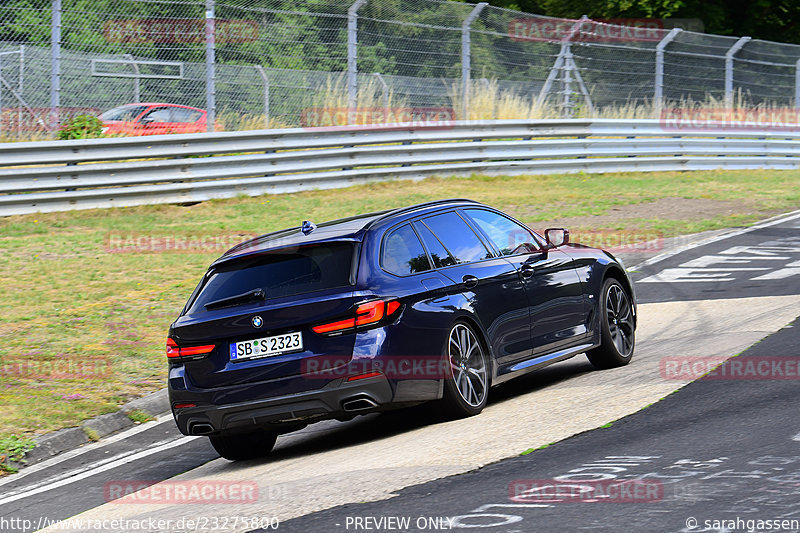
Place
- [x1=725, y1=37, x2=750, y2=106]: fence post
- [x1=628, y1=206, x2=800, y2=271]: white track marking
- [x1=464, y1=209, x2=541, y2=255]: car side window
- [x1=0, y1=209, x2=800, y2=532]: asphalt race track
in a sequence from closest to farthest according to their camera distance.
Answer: [x1=0, y1=209, x2=800, y2=532]: asphalt race track < [x1=464, y1=209, x2=541, y2=255]: car side window < [x1=628, y1=206, x2=800, y2=271]: white track marking < [x1=725, y1=37, x2=750, y2=106]: fence post

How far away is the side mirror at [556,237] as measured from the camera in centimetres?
899

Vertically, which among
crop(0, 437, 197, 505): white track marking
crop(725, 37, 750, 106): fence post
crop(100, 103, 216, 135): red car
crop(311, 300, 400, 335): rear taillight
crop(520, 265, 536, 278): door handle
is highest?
crop(725, 37, 750, 106): fence post

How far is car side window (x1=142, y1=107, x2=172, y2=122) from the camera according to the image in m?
19.1

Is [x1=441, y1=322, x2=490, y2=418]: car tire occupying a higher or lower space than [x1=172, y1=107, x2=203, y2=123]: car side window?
lower

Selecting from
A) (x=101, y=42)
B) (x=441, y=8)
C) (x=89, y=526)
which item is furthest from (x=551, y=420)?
(x=441, y=8)

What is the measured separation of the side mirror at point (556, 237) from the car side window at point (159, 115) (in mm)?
11470

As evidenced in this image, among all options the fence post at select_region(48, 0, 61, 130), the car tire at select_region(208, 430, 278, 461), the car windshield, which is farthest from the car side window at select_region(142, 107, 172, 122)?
the car tire at select_region(208, 430, 278, 461)

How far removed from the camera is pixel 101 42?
57.8 ft

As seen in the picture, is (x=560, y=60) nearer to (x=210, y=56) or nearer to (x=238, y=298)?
(x=210, y=56)

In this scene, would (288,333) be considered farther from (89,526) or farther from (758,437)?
(758,437)

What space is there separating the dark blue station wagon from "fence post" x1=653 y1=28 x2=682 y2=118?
20775mm

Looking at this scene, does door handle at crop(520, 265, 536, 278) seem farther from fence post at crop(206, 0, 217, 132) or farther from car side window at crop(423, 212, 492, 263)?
fence post at crop(206, 0, 217, 132)

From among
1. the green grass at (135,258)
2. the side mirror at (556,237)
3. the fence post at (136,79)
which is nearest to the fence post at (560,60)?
the green grass at (135,258)

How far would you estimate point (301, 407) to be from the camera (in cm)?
702
